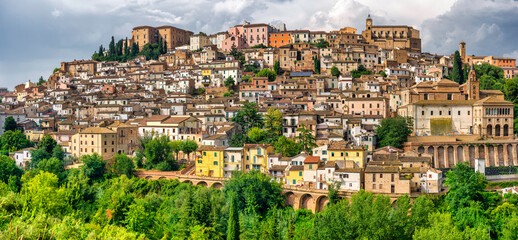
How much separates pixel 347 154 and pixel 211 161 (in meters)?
11.2

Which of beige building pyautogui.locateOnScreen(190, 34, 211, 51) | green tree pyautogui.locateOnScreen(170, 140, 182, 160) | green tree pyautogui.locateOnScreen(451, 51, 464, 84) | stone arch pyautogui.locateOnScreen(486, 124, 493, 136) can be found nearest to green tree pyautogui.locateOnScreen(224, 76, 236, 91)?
green tree pyautogui.locateOnScreen(170, 140, 182, 160)

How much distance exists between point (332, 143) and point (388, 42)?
42.1m

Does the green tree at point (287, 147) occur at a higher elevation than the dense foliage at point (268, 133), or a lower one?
lower

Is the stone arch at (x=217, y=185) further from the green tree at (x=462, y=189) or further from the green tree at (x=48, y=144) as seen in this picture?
the green tree at (x=48, y=144)

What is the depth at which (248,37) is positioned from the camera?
8488cm

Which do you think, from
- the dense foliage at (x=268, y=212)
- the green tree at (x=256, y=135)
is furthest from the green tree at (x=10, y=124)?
the green tree at (x=256, y=135)

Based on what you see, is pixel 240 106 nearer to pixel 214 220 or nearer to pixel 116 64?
pixel 214 220

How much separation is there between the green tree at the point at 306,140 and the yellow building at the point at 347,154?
3558 millimetres

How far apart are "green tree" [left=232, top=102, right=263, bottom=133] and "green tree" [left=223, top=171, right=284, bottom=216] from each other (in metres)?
13.6

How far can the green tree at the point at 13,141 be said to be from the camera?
51.9 metres

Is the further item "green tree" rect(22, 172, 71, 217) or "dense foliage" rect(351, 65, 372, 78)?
"dense foliage" rect(351, 65, 372, 78)

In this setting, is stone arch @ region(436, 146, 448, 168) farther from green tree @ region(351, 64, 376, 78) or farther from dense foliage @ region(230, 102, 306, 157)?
green tree @ region(351, 64, 376, 78)

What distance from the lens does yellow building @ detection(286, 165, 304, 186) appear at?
1490 inches

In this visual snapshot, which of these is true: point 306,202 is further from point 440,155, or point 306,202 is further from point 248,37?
point 248,37
